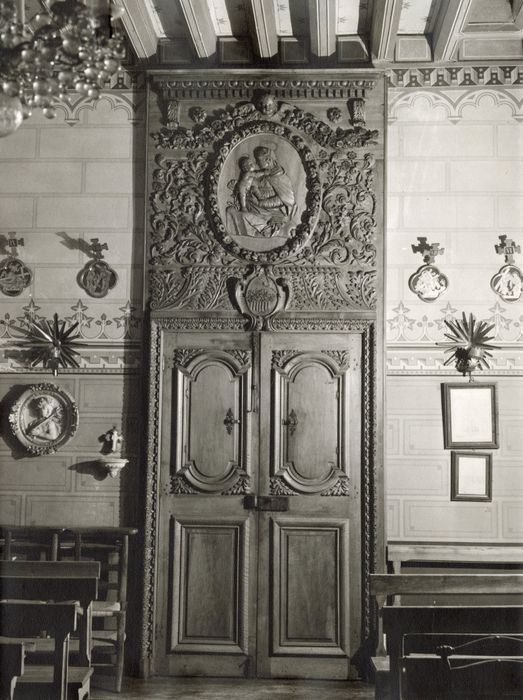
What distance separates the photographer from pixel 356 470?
588 cm

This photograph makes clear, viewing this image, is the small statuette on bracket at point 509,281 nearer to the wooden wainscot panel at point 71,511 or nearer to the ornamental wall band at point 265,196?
the ornamental wall band at point 265,196

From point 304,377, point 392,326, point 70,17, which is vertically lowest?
point 304,377

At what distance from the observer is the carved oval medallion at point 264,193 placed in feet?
20.0

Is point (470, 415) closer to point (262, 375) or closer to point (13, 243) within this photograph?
point (262, 375)

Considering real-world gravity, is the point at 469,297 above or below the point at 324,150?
below

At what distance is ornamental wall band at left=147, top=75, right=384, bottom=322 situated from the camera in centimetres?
605

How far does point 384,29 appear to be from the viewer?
5684 millimetres

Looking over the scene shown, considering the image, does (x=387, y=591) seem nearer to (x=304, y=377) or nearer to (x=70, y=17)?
(x=304, y=377)

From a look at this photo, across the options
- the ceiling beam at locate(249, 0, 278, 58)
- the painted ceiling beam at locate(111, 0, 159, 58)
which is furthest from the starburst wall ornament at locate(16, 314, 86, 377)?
the ceiling beam at locate(249, 0, 278, 58)

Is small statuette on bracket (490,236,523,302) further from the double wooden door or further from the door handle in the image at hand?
the door handle

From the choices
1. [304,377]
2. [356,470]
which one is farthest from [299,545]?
[304,377]

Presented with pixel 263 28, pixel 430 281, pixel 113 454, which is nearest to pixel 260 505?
pixel 113 454

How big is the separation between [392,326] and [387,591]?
2.17 meters

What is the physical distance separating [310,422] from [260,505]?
69 centimetres
